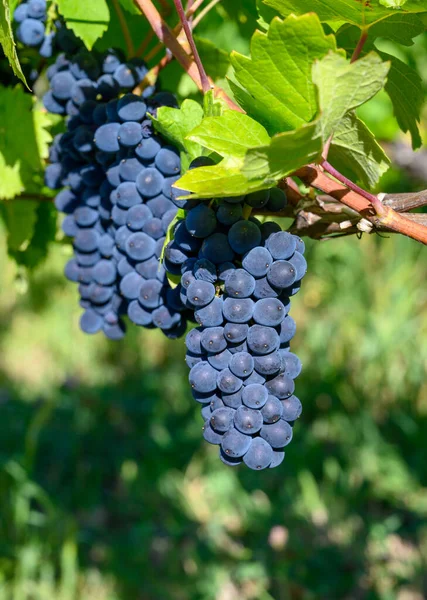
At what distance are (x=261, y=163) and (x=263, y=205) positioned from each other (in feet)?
0.41

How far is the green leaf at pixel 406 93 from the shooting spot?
0.87m

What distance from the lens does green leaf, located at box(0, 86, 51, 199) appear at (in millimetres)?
1025

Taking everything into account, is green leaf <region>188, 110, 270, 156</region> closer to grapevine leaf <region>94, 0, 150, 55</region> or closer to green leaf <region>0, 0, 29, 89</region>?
green leaf <region>0, 0, 29, 89</region>

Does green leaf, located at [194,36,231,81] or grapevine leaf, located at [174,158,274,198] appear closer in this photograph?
grapevine leaf, located at [174,158,274,198]

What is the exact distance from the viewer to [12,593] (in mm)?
2156

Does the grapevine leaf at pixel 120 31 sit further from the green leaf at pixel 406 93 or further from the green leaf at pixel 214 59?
the green leaf at pixel 406 93

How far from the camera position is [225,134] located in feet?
2.09

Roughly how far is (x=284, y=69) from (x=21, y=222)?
2.15 ft

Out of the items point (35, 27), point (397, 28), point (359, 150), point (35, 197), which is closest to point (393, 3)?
point (397, 28)

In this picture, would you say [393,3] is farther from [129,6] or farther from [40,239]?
[40,239]

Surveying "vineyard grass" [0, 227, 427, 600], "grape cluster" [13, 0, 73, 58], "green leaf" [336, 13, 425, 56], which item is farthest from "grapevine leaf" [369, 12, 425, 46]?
"vineyard grass" [0, 227, 427, 600]

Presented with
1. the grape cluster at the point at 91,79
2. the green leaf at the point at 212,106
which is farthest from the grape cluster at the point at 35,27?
the green leaf at the point at 212,106

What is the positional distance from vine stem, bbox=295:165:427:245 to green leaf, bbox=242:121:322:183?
86mm

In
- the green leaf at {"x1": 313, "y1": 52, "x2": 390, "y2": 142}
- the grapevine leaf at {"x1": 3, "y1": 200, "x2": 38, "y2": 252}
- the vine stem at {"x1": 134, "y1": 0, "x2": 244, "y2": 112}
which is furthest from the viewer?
the grapevine leaf at {"x1": 3, "y1": 200, "x2": 38, "y2": 252}
